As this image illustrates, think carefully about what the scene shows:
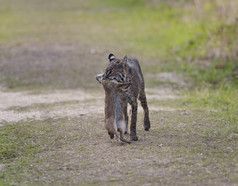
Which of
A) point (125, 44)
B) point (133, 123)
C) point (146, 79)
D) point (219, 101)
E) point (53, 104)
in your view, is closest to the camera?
point (133, 123)

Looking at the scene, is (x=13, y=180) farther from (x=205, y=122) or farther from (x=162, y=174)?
(x=205, y=122)

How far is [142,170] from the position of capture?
5785mm

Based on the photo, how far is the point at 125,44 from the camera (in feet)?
52.2

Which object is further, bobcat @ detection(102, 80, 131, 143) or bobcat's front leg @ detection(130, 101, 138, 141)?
bobcat's front leg @ detection(130, 101, 138, 141)

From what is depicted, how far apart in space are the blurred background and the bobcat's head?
2227mm

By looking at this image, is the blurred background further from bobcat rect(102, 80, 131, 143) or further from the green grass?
bobcat rect(102, 80, 131, 143)

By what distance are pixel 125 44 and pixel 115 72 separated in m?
9.46

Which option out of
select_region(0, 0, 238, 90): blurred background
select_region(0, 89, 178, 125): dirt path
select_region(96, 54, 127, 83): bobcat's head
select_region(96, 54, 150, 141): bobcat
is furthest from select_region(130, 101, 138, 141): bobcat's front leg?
select_region(0, 0, 238, 90): blurred background

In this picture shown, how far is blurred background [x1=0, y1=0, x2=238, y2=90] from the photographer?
1196 cm

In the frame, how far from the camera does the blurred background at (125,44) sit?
39.2ft

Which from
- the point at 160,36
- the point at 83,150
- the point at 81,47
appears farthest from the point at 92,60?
the point at 83,150

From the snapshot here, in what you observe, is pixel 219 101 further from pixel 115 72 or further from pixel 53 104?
pixel 115 72

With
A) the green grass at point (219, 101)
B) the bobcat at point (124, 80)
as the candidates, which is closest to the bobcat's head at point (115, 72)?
the bobcat at point (124, 80)

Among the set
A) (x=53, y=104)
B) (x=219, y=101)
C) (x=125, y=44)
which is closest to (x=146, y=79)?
(x=219, y=101)
